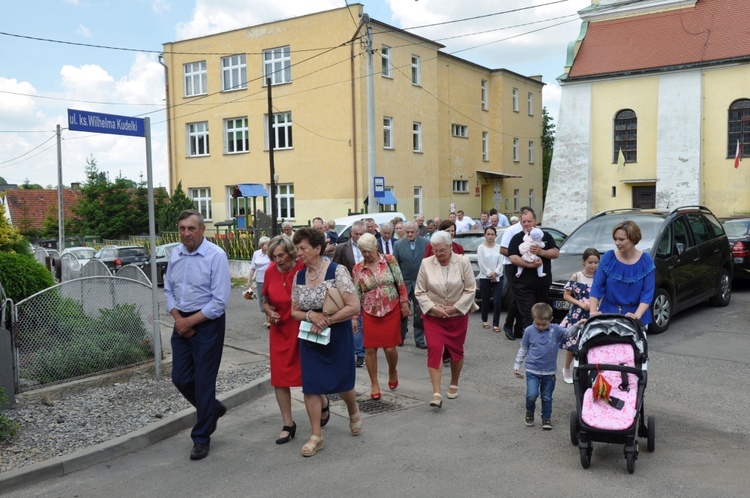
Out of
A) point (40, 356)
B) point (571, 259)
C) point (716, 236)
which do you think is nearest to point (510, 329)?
point (571, 259)

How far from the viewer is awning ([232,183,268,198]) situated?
29.9m

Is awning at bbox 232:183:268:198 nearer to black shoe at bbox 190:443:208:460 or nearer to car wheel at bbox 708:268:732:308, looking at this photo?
car wheel at bbox 708:268:732:308

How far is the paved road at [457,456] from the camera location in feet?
17.2

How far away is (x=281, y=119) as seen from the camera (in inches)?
1391

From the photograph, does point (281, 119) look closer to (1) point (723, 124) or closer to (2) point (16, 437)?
(1) point (723, 124)

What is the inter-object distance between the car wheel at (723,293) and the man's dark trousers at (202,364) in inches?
404

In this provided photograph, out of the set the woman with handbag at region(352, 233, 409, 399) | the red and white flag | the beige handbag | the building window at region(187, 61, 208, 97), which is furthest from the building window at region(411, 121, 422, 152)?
the beige handbag

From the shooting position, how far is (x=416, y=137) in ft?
121

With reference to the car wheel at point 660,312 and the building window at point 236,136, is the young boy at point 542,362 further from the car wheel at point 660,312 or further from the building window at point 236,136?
the building window at point 236,136

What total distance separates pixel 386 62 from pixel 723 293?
2331cm

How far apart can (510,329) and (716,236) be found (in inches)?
186

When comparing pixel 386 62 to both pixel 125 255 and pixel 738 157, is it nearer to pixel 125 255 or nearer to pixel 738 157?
A: pixel 125 255

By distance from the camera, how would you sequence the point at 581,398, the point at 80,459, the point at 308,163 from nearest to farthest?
the point at 581,398
the point at 80,459
the point at 308,163

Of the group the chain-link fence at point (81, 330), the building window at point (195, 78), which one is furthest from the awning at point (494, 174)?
the chain-link fence at point (81, 330)
